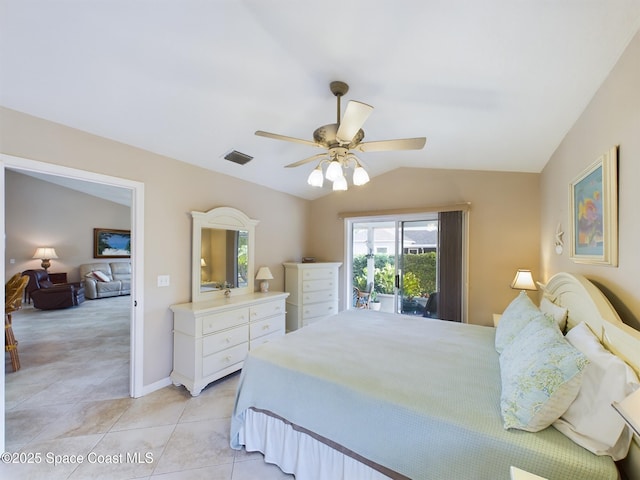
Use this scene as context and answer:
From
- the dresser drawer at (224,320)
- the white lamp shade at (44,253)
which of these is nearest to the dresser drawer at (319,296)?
the dresser drawer at (224,320)

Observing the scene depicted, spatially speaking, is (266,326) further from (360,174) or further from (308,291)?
(360,174)

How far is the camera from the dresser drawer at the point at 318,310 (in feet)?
13.7

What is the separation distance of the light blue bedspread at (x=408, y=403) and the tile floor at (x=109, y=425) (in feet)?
0.98

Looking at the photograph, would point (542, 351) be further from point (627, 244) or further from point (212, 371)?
point (212, 371)

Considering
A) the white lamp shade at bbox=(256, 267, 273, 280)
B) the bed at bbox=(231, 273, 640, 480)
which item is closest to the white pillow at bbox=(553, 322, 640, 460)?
the bed at bbox=(231, 273, 640, 480)

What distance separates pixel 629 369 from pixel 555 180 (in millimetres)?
2225

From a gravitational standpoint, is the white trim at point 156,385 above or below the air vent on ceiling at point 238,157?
below

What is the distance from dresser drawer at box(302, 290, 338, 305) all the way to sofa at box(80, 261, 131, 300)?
20.2 ft

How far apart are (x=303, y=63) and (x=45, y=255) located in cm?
803

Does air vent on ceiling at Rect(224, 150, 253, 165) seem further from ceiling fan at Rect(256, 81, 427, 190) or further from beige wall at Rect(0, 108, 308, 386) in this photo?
ceiling fan at Rect(256, 81, 427, 190)

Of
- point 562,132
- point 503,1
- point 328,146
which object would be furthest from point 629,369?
point 562,132

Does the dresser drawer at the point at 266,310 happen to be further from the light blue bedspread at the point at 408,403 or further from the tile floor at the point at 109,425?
the light blue bedspread at the point at 408,403

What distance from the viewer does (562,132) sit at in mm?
2236

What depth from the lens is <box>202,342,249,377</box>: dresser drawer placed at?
8.77 ft
